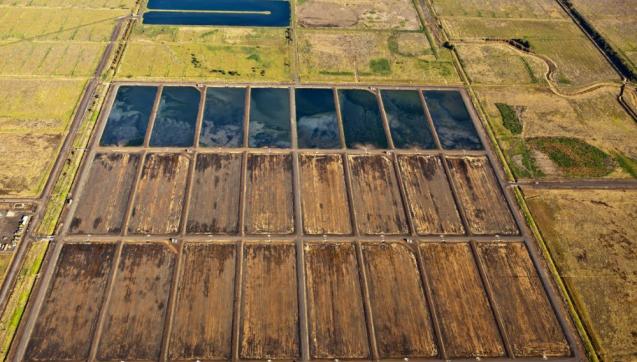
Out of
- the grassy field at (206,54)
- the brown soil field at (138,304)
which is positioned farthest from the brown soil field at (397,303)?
the grassy field at (206,54)

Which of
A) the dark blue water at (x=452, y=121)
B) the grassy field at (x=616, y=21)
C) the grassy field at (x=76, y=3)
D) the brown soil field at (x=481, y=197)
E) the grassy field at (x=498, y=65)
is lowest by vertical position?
the brown soil field at (x=481, y=197)

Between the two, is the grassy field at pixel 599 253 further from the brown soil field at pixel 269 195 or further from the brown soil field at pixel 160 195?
the brown soil field at pixel 160 195

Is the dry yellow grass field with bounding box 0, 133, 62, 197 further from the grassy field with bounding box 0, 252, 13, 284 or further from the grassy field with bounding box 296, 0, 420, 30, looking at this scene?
the grassy field with bounding box 296, 0, 420, 30

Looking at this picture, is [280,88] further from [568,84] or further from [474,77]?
[568,84]

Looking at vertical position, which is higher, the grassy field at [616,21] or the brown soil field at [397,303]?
the grassy field at [616,21]

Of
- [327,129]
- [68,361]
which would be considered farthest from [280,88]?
[68,361]

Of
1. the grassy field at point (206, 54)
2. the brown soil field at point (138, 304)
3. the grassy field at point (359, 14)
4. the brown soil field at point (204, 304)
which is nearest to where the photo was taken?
the brown soil field at point (138, 304)

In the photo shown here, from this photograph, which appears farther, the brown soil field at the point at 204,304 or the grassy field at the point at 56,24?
the grassy field at the point at 56,24

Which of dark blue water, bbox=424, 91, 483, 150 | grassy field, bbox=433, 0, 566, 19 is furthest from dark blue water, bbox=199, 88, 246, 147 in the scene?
grassy field, bbox=433, 0, 566, 19
